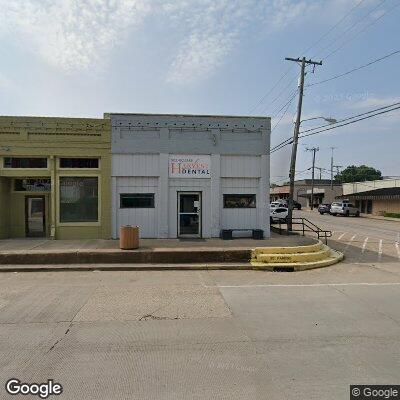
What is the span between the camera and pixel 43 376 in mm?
4320

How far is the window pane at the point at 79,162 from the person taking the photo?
14711 mm

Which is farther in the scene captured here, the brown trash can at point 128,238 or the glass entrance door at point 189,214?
the glass entrance door at point 189,214

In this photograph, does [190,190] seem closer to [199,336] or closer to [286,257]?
[286,257]

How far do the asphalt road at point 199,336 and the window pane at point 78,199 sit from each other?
5170mm

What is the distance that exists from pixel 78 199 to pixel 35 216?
243 cm

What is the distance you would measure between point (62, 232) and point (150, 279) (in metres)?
6.57

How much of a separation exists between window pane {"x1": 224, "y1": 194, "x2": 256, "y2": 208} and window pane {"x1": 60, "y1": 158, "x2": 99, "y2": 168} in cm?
559

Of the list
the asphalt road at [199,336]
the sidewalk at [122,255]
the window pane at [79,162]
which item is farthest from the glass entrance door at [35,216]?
the asphalt road at [199,336]

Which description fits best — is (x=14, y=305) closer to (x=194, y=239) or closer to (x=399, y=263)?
(x=194, y=239)

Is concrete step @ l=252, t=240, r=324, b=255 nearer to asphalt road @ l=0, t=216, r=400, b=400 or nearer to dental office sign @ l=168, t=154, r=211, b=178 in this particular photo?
asphalt road @ l=0, t=216, r=400, b=400

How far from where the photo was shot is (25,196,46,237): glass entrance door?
15.5 metres

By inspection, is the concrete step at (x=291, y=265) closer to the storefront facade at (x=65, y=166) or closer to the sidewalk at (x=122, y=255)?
the sidewalk at (x=122, y=255)

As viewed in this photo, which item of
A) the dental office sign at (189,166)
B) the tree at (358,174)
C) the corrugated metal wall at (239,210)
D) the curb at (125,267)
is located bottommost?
the curb at (125,267)

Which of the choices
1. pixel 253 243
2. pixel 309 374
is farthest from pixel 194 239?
pixel 309 374
